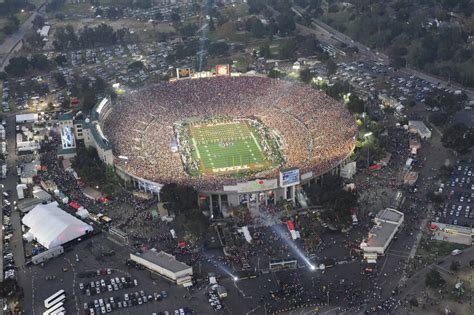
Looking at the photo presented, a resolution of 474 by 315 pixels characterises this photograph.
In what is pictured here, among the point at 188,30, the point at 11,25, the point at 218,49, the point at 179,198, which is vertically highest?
the point at 179,198

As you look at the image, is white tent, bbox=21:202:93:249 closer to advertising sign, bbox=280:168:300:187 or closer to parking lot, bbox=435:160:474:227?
advertising sign, bbox=280:168:300:187

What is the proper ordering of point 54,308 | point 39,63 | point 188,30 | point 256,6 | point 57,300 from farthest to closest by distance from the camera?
point 256,6 → point 188,30 → point 39,63 → point 57,300 → point 54,308

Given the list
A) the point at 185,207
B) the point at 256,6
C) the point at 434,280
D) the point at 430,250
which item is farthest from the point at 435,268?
the point at 256,6

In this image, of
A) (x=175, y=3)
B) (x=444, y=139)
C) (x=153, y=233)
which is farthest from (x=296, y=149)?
(x=175, y=3)

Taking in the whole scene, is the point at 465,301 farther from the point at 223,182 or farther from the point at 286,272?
the point at 223,182

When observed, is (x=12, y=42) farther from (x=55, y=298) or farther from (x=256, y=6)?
(x=55, y=298)

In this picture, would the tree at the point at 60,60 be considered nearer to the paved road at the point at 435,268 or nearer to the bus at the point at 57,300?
the bus at the point at 57,300
